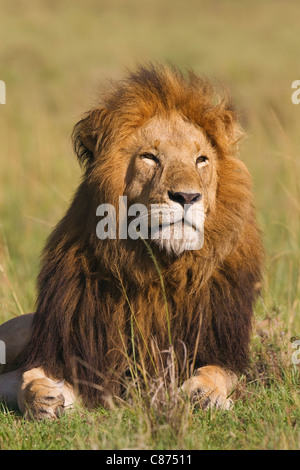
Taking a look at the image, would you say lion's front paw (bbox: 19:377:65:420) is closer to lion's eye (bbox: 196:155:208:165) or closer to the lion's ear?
the lion's ear

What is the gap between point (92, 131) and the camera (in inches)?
177

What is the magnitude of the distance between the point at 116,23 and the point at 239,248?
88.4ft

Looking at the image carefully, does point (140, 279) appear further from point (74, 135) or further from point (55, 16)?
point (55, 16)

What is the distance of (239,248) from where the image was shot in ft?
14.7

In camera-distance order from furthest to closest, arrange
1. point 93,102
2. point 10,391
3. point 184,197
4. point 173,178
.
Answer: point 93,102 < point 10,391 < point 173,178 < point 184,197

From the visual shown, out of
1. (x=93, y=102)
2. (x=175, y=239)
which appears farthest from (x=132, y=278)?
(x=93, y=102)

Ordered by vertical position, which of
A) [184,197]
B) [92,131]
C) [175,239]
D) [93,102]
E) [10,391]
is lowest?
[10,391]

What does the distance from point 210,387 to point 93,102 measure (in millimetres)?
1801

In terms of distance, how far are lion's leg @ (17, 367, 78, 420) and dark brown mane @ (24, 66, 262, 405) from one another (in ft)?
0.33

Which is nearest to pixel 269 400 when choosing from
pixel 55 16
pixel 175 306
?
pixel 175 306

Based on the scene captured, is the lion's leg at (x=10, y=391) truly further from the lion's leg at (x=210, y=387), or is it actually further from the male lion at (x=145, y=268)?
the lion's leg at (x=210, y=387)

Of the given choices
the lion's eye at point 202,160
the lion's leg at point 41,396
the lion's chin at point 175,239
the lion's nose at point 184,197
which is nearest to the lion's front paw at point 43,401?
the lion's leg at point 41,396

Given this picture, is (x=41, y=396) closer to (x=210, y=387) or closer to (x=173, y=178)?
(x=210, y=387)

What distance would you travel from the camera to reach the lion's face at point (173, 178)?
4008 millimetres
